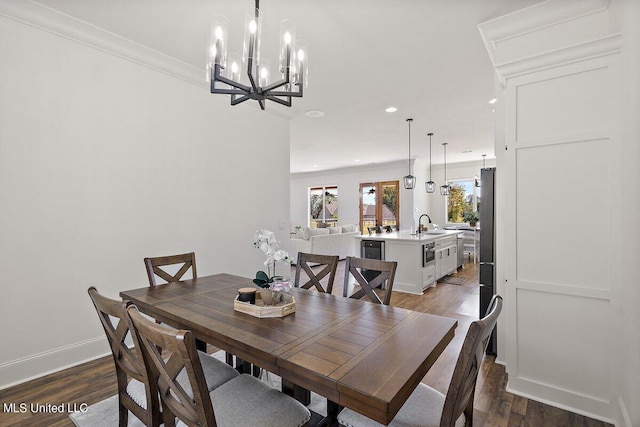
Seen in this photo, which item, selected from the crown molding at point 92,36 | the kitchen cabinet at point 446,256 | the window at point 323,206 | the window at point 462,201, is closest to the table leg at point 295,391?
the crown molding at point 92,36

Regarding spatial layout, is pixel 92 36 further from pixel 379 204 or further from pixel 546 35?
pixel 379 204

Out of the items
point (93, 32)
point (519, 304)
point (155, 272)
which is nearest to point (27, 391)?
point (155, 272)

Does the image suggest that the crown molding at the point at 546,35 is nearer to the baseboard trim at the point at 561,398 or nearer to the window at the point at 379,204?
the baseboard trim at the point at 561,398

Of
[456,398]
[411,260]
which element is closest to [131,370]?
[456,398]

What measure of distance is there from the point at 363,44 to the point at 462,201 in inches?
318

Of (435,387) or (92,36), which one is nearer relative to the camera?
(435,387)

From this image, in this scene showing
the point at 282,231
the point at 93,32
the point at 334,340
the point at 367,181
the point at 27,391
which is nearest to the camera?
the point at 334,340

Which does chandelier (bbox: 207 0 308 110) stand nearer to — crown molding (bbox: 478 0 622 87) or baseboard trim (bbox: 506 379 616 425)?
crown molding (bbox: 478 0 622 87)

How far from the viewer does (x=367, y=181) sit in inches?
396

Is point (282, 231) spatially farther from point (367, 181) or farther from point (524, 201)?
point (367, 181)

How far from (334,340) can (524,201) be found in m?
1.76

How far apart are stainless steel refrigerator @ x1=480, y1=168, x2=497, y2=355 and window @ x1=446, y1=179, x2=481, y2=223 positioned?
674 centimetres

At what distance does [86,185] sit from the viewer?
8.39 feet

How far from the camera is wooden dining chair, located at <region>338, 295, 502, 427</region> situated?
3.24 feet
